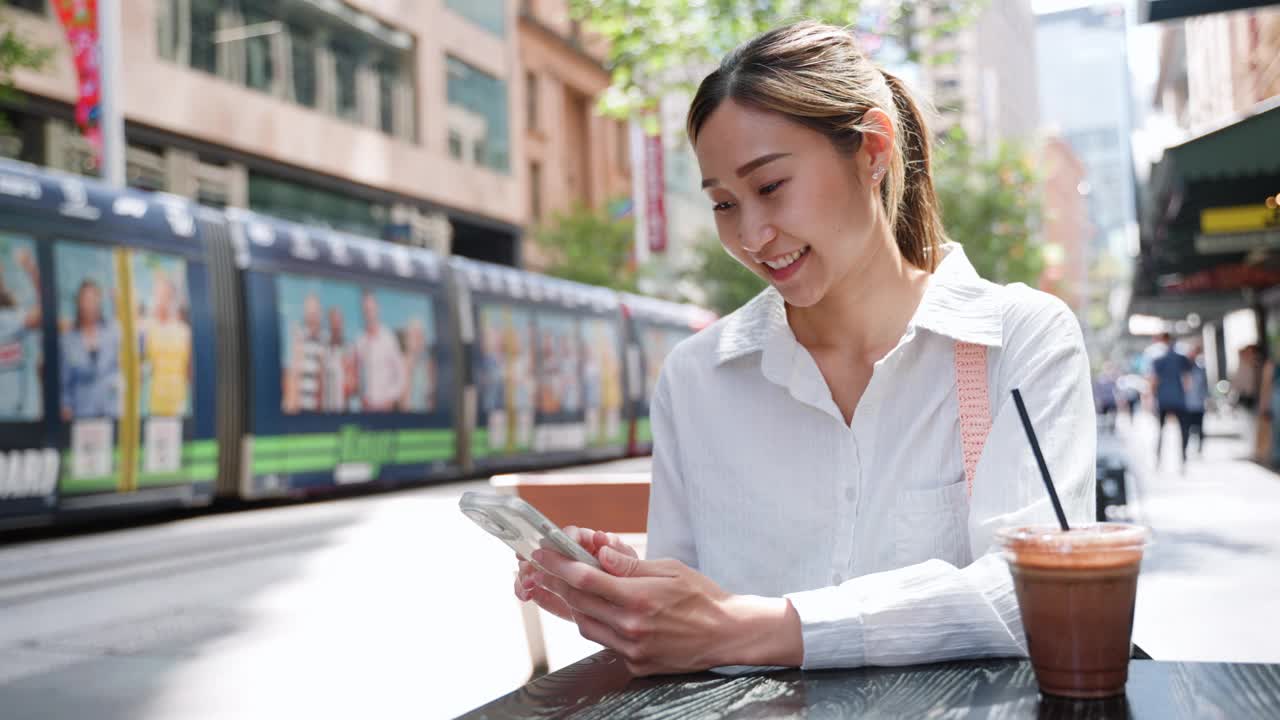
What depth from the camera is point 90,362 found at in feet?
35.8

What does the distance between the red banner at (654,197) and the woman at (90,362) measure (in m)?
23.7

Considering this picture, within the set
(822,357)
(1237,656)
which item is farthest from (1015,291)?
(1237,656)

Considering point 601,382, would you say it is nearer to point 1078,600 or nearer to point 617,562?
point 617,562

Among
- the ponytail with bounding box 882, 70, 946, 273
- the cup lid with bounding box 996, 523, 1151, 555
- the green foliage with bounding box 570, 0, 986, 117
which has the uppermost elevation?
the green foliage with bounding box 570, 0, 986, 117

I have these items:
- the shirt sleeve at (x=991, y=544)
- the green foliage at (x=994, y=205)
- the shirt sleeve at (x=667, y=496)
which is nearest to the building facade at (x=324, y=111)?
the green foliage at (x=994, y=205)

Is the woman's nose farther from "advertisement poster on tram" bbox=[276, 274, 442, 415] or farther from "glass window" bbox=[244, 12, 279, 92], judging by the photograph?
"glass window" bbox=[244, 12, 279, 92]

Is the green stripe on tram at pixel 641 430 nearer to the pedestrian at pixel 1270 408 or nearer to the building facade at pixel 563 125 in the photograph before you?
the building facade at pixel 563 125

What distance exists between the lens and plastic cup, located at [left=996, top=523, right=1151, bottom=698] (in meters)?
1.18

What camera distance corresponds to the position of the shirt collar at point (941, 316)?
186 cm

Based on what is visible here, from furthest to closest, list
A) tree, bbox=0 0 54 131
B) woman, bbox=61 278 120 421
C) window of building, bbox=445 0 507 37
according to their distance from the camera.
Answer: window of building, bbox=445 0 507 37 < tree, bbox=0 0 54 131 < woman, bbox=61 278 120 421

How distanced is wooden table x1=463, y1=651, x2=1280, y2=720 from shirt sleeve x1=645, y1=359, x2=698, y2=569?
590 millimetres

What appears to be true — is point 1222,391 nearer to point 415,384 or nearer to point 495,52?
point 495,52

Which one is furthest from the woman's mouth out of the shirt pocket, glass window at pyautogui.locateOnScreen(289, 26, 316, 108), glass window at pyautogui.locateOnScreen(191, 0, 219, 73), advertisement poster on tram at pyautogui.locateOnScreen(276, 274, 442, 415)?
glass window at pyautogui.locateOnScreen(289, 26, 316, 108)

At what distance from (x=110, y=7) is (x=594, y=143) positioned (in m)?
26.2
